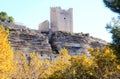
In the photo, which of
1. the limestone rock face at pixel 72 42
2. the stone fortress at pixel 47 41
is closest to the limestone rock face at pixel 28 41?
the stone fortress at pixel 47 41

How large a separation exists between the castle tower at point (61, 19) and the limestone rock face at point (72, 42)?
9.91 m

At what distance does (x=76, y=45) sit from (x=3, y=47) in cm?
2668

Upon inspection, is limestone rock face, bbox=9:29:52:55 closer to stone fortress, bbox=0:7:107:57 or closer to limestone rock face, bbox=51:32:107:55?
stone fortress, bbox=0:7:107:57

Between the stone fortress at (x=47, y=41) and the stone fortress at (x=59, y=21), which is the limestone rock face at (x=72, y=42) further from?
the stone fortress at (x=59, y=21)

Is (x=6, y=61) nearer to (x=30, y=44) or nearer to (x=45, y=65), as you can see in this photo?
(x=45, y=65)

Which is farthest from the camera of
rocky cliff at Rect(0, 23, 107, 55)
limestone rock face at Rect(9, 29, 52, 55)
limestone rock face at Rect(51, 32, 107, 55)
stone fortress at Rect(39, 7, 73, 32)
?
stone fortress at Rect(39, 7, 73, 32)

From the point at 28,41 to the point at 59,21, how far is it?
17.4m

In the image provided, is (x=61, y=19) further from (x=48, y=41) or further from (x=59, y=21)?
(x=48, y=41)

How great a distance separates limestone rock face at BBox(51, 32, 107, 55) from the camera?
165 feet

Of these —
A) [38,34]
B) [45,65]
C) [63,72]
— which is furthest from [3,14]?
[63,72]

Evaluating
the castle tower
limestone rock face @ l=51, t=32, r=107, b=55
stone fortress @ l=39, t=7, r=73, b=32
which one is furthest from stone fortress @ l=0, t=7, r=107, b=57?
the castle tower

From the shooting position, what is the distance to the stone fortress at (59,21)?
61406mm

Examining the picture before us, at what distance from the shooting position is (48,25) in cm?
6119

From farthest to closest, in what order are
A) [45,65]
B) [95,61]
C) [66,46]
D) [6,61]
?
1. [66,46]
2. [45,65]
3. [95,61]
4. [6,61]
